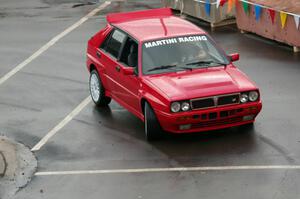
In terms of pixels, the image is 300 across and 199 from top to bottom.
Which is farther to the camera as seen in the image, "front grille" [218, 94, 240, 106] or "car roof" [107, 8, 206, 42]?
"car roof" [107, 8, 206, 42]

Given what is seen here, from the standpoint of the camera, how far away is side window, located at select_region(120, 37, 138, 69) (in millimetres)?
12891

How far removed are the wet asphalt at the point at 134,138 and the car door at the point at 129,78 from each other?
0.45m

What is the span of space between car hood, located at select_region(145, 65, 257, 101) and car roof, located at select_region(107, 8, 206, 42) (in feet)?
3.27

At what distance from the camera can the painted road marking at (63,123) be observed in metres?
12.4

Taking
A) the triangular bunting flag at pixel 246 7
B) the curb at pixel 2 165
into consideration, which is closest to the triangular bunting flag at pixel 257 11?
the triangular bunting flag at pixel 246 7

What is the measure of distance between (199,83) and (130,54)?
1.69m

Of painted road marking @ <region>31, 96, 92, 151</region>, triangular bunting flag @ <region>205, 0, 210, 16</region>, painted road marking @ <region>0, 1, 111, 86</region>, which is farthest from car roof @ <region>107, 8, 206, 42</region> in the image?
triangular bunting flag @ <region>205, 0, 210, 16</region>

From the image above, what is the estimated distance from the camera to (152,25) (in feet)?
44.4

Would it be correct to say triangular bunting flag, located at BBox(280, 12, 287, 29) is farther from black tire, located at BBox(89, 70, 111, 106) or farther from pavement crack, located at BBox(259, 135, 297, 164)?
pavement crack, located at BBox(259, 135, 297, 164)

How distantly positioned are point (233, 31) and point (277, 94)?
6.67m

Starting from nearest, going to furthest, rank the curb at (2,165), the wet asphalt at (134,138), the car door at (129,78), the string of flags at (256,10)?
1. the wet asphalt at (134,138)
2. the curb at (2,165)
3. the car door at (129,78)
4. the string of flags at (256,10)

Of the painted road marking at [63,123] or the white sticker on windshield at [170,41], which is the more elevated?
the white sticker on windshield at [170,41]

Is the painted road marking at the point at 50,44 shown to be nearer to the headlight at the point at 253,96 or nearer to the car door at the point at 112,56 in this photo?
the car door at the point at 112,56

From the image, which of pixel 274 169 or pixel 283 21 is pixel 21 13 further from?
pixel 274 169
